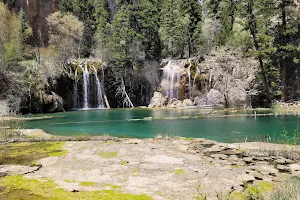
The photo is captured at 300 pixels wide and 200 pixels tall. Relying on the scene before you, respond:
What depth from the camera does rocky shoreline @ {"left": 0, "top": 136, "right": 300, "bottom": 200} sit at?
4477 millimetres

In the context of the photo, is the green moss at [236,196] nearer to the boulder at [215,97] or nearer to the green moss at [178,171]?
the green moss at [178,171]

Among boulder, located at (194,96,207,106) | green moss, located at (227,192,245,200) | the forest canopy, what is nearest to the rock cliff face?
the forest canopy

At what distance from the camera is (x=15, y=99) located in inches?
1131

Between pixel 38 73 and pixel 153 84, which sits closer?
pixel 38 73

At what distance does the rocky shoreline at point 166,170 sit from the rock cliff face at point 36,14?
60.3m

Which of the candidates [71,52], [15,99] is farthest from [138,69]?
[15,99]

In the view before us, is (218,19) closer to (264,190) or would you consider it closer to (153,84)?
(153,84)

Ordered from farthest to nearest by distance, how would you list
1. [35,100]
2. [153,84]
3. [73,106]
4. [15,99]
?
[153,84]
[73,106]
[35,100]
[15,99]

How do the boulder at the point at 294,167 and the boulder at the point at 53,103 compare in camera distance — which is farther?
the boulder at the point at 53,103

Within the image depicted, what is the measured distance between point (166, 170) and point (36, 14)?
66.7 m

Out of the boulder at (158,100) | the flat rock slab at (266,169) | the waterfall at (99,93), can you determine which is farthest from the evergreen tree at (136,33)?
the flat rock slab at (266,169)

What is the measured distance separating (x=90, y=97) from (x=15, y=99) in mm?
13551

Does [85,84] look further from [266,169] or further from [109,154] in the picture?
[266,169]

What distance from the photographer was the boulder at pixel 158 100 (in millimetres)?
40559
